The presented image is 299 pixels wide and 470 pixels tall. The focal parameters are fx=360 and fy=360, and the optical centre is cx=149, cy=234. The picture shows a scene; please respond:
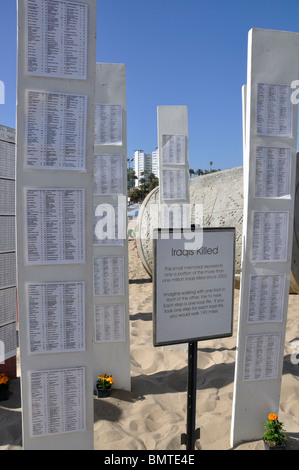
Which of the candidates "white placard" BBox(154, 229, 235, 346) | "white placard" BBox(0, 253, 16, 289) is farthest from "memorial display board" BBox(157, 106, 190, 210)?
"white placard" BBox(154, 229, 235, 346)

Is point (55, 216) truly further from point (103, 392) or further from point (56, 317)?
point (103, 392)

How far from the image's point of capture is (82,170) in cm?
211

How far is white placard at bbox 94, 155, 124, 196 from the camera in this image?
3.50 meters

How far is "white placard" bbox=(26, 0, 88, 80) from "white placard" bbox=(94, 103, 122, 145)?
56.0 inches

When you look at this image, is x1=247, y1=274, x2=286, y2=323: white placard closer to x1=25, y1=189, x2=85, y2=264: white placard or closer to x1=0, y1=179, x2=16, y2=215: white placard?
x1=25, y1=189, x2=85, y2=264: white placard

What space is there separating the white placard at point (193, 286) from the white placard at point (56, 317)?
0.47 metres

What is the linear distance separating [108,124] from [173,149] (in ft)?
5.30

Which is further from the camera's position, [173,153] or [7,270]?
[173,153]

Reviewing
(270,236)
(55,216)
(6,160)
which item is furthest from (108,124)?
(270,236)

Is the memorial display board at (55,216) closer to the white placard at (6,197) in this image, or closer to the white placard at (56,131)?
the white placard at (56,131)

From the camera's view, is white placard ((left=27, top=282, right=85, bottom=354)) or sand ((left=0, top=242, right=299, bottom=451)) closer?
white placard ((left=27, top=282, right=85, bottom=354))

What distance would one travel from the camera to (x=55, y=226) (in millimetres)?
2096

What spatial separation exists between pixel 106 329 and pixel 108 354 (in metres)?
0.26

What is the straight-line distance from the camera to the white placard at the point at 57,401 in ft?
7.11
